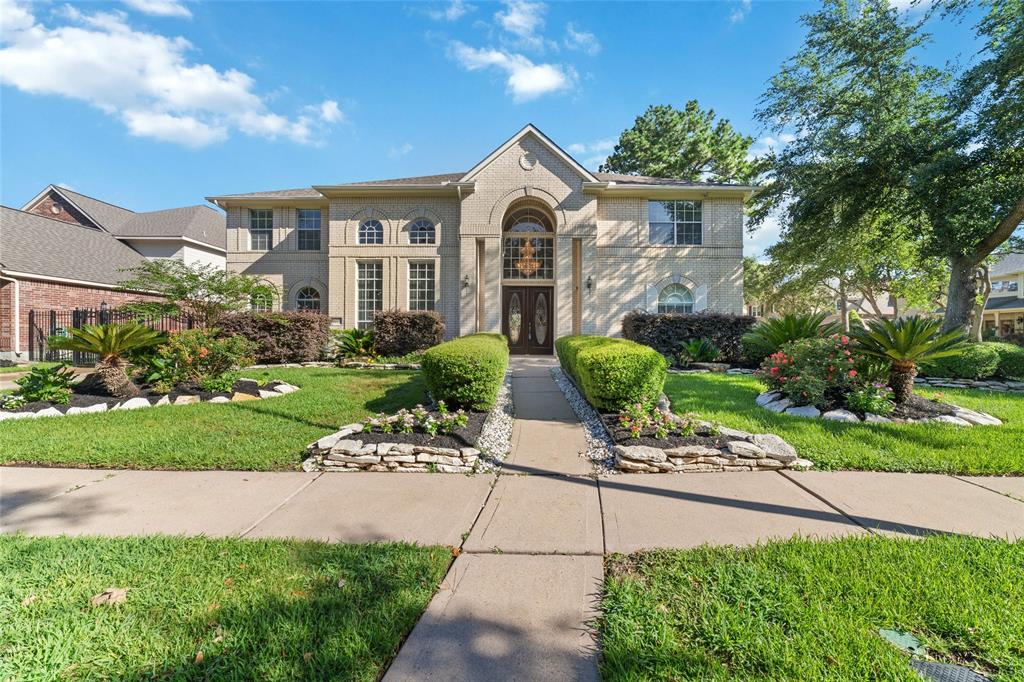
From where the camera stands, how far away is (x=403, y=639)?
6.95 ft

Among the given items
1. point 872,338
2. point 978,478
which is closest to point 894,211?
point 872,338

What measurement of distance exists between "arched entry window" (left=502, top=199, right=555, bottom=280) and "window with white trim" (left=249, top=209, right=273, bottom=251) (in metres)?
9.72

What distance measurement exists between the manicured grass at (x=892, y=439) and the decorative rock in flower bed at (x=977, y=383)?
8.40ft

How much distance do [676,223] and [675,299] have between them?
9.70ft

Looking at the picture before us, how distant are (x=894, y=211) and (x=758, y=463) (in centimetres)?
1589

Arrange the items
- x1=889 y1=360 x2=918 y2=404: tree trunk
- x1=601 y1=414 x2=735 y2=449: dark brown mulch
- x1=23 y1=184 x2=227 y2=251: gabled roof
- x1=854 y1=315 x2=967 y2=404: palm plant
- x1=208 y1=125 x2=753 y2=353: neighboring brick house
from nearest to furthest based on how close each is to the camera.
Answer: x1=601 y1=414 x2=735 y2=449: dark brown mulch < x1=854 y1=315 x2=967 y2=404: palm plant < x1=889 y1=360 x2=918 y2=404: tree trunk < x1=208 y1=125 x2=753 y2=353: neighboring brick house < x1=23 y1=184 x2=227 y2=251: gabled roof

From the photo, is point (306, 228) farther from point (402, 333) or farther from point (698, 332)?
point (698, 332)

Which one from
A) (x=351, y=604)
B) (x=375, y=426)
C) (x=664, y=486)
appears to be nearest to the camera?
(x=351, y=604)

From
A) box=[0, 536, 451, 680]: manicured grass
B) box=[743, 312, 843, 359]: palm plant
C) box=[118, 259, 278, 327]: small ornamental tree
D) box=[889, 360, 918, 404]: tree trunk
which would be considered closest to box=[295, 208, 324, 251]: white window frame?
box=[118, 259, 278, 327]: small ornamental tree

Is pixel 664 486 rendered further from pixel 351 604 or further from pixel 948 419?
pixel 948 419

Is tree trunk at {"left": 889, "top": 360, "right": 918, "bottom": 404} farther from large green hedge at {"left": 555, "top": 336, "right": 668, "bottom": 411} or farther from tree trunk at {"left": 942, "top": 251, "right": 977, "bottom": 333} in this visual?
tree trunk at {"left": 942, "top": 251, "right": 977, "bottom": 333}

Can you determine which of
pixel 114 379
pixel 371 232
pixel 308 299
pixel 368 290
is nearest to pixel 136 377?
pixel 114 379

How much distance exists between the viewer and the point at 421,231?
16.5m

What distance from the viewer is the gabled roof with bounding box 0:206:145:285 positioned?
1648 cm
